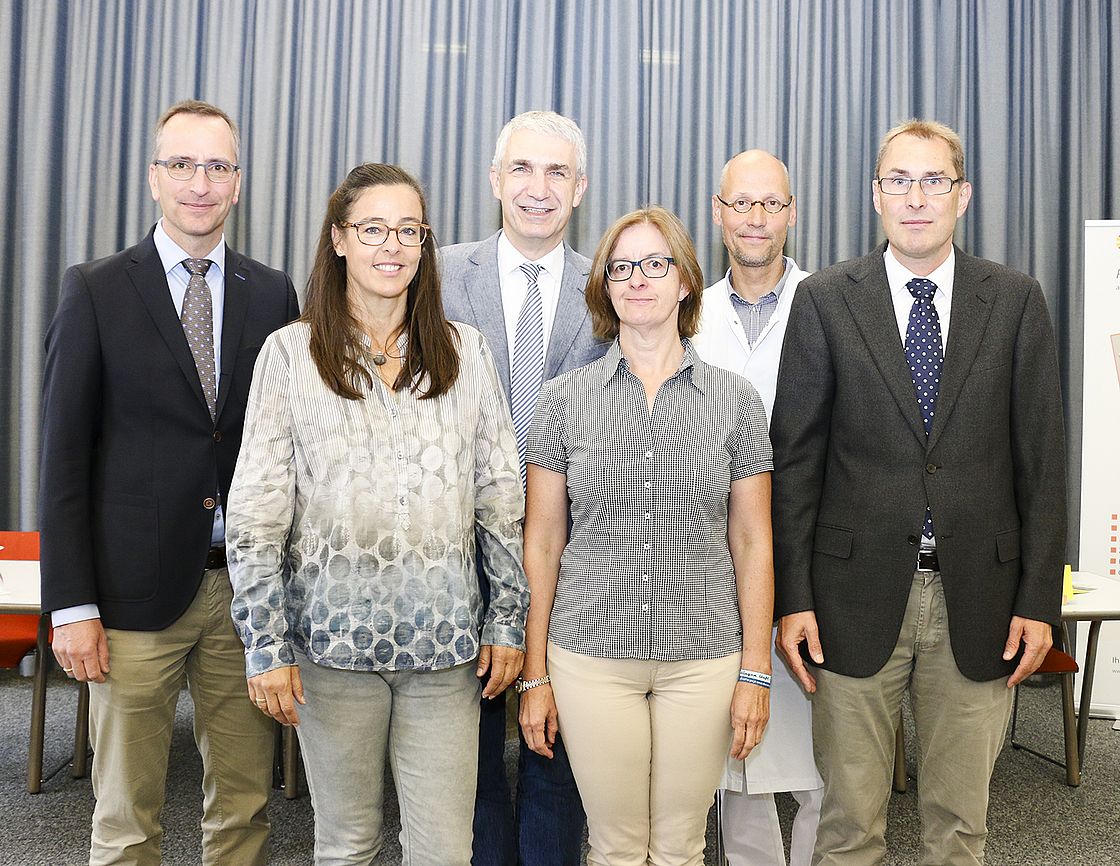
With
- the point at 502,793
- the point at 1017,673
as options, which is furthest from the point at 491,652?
the point at 1017,673

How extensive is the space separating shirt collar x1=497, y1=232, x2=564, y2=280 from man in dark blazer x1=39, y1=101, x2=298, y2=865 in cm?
70

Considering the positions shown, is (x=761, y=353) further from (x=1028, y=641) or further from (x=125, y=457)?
(x=125, y=457)

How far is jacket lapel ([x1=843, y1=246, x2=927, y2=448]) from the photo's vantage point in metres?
2.14

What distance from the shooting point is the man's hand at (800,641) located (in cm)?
220

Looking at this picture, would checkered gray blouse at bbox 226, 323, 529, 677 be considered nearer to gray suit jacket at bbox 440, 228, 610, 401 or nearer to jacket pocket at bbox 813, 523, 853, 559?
gray suit jacket at bbox 440, 228, 610, 401

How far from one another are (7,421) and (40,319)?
548 mm

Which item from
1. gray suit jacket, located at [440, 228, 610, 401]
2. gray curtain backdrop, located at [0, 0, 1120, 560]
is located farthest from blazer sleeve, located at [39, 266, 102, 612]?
gray curtain backdrop, located at [0, 0, 1120, 560]

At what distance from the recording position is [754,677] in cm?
208

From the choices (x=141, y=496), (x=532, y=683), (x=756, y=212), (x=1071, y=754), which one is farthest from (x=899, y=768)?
(x=141, y=496)

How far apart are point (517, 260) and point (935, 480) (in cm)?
119

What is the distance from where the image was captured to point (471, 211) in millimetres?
5035

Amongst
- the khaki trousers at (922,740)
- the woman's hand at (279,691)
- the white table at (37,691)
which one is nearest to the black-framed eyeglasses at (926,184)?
the khaki trousers at (922,740)

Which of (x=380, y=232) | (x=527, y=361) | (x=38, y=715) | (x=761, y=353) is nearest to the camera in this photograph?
(x=380, y=232)

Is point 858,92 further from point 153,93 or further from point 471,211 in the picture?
point 153,93
